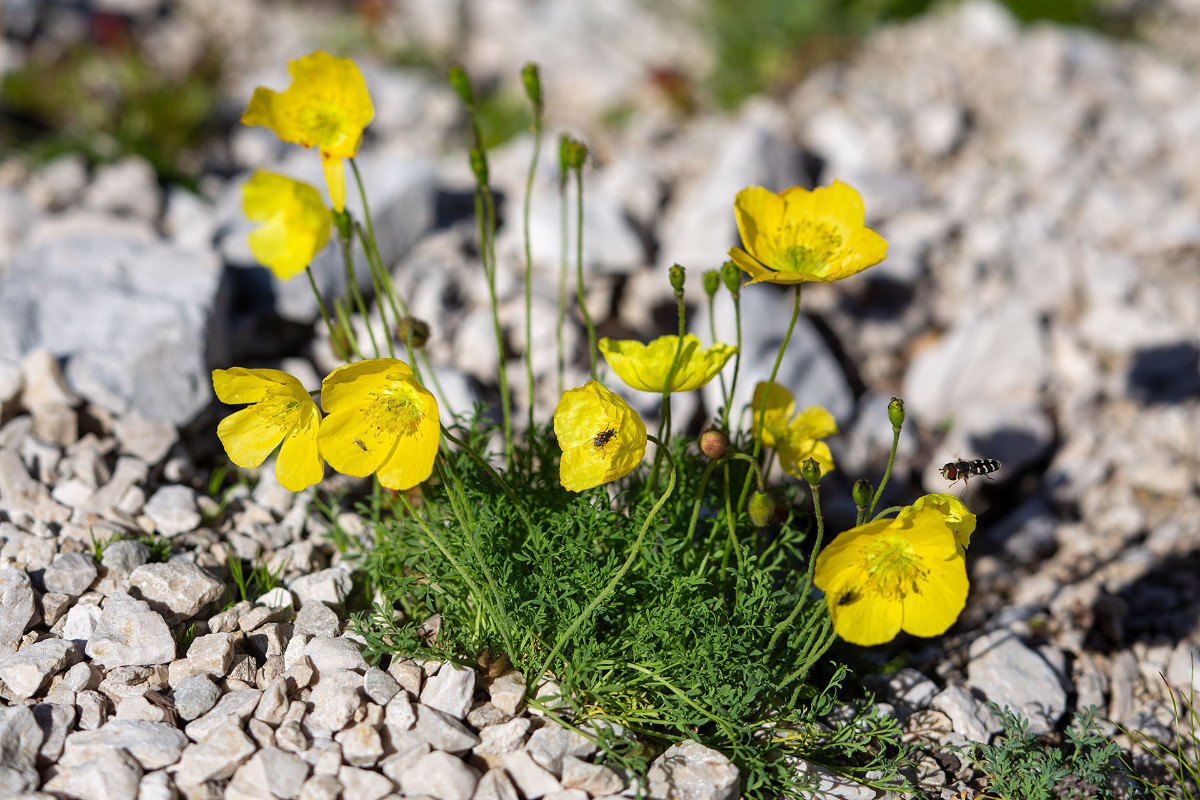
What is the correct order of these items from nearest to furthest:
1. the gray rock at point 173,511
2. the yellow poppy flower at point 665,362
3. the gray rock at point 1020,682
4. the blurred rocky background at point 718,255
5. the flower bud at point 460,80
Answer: the yellow poppy flower at point 665,362
the flower bud at point 460,80
the gray rock at point 1020,682
the gray rock at point 173,511
the blurred rocky background at point 718,255

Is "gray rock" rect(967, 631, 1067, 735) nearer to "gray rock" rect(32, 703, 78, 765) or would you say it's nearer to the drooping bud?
the drooping bud

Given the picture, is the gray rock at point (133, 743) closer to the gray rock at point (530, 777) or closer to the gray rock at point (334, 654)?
the gray rock at point (334, 654)

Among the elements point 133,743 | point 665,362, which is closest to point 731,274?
point 665,362

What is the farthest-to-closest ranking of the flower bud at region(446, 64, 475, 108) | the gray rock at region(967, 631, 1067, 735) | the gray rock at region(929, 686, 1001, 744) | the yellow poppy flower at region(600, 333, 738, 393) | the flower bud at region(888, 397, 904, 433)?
the gray rock at region(967, 631, 1067, 735) < the gray rock at region(929, 686, 1001, 744) < the flower bud at region(446, 64, 475, 108) < the yellow poppy flower at region(600, 333, 738, 393) < the flower bud at region(888, 397, 904, 433)

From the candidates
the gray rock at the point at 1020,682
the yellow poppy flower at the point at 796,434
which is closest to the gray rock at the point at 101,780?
the yellow poppy flower at the point at 796,434

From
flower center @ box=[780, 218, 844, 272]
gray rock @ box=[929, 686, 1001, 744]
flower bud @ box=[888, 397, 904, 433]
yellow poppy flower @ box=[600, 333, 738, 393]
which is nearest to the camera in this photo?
flower bud @ box=[888, 397, 904, 433]

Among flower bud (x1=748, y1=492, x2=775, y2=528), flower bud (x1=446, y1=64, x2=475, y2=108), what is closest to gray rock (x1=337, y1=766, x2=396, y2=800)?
flower bud (x1=748, y1=492, x2=775, y2=528)
